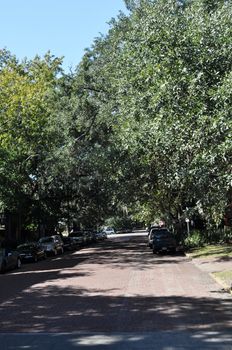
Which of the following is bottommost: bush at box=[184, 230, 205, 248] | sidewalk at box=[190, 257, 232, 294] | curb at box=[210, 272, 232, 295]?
curb at box=[210, 272, 232, 295]

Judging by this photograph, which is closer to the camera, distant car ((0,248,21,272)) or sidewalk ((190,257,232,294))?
→ sidewalk ((190,257,232,294))

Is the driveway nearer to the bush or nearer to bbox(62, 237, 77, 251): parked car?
the bush

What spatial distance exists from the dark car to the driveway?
1491 centimetres

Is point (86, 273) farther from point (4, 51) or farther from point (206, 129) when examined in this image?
point (4, 51)

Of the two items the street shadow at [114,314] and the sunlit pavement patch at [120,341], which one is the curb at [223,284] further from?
the sunlit pavement patch at [120,341]

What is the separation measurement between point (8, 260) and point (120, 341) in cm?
1899

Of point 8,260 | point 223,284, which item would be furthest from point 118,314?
point 8,260

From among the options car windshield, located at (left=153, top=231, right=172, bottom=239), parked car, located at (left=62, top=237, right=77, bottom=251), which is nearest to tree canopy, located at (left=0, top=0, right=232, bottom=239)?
car windshield, located at (left=153, top=231, right=172, bottom=239)

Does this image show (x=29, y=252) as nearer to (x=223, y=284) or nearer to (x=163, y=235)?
(x=163, y=235)

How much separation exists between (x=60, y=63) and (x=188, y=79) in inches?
1312

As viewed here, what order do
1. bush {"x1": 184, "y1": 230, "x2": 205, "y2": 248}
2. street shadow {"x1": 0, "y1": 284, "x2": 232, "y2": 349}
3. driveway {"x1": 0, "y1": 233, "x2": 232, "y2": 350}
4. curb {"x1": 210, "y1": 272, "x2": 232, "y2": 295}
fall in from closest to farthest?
driveway {"x1": 0, "y1": 233, "x2": 232, "y2": 350} < street shadow {"x1": 0, "y1": 284, "x2": 232, "y2": 349} < curb {"x1": 210, "y1": 272, "x2": 232, "y2": 295} < bush {"x1": 184, "y1": 230, "x2": 205, "y2": 248}

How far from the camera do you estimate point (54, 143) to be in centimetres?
3628

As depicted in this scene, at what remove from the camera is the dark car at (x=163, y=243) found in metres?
33.9

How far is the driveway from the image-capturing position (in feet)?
27.9
